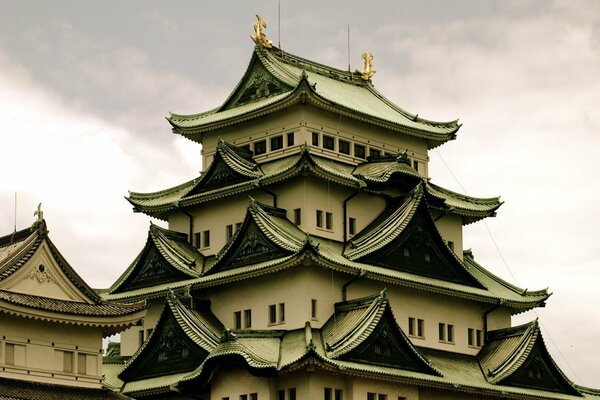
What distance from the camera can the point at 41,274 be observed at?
5416cm

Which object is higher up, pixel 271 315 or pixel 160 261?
pixel 160 261

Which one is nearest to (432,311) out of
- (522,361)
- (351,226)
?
(522,361)

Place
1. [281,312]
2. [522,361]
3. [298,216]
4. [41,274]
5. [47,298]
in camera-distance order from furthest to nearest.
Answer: [522,361]
[298,216]
[281,312]
[41,274]
[47,298]

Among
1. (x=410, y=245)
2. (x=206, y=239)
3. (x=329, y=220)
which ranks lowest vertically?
(x=410, y=245)

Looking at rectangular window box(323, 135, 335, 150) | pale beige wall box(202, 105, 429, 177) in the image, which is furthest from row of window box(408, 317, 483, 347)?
rectangular window box(323, 135, 335, 150)

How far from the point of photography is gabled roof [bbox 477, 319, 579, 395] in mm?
69250

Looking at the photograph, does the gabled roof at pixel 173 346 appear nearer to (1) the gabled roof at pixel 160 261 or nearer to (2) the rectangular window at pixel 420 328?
(1) the gabled roof at pixel 160 261

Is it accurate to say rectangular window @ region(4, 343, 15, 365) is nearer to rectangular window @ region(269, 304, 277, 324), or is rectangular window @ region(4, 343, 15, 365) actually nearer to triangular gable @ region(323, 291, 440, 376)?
triangular gable @ region(323, 291, 440, 376)

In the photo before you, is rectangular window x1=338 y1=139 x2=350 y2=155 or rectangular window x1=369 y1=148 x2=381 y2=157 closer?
rectangular window x1=338 y1=139 x2=350 y2=155

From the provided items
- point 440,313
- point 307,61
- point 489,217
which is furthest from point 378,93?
point 440,313

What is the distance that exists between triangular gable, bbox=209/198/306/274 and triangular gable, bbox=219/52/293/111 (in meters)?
8.37

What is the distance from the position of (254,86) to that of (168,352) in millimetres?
16538

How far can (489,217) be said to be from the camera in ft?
254

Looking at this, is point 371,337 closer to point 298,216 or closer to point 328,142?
point 298,216
